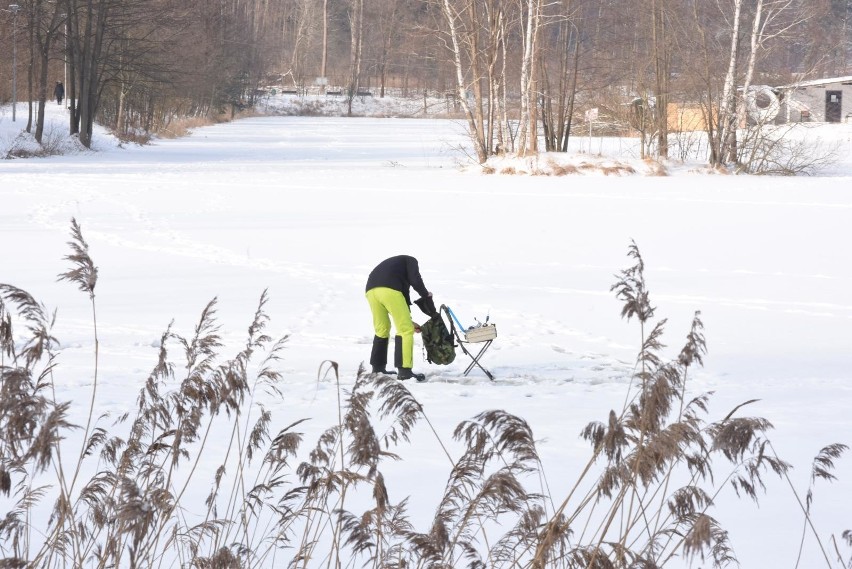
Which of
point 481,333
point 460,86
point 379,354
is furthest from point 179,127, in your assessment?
point 481,333

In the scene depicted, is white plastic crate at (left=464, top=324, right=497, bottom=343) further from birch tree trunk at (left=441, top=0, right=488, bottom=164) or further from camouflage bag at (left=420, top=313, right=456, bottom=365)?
birch tree trunk at (left=441, top=0, right=488, bottom=164)

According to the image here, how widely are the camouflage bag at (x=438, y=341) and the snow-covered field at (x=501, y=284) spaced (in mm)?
211

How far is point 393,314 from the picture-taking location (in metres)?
8.61

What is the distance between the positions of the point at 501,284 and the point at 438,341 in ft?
16.0

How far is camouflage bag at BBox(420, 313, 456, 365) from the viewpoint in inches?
350

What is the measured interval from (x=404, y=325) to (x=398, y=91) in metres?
102

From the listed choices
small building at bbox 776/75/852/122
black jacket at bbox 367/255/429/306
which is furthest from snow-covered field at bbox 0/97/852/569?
small building at bbox 776/75/852/122

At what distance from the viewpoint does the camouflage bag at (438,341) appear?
29.1 feet

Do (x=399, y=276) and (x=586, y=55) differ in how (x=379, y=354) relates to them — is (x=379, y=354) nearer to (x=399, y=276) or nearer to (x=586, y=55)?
(x=399, y=276)

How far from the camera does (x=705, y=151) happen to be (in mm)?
39469

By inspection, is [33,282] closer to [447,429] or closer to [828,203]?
[447,429]

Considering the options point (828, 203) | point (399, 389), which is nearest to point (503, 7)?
point (828, 203)

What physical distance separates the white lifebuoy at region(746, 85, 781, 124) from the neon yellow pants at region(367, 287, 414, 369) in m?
28.4

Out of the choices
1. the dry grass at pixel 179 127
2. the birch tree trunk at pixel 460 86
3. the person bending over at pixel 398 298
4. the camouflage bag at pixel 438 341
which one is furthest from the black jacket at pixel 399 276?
the dry grass at pixel 179 127
